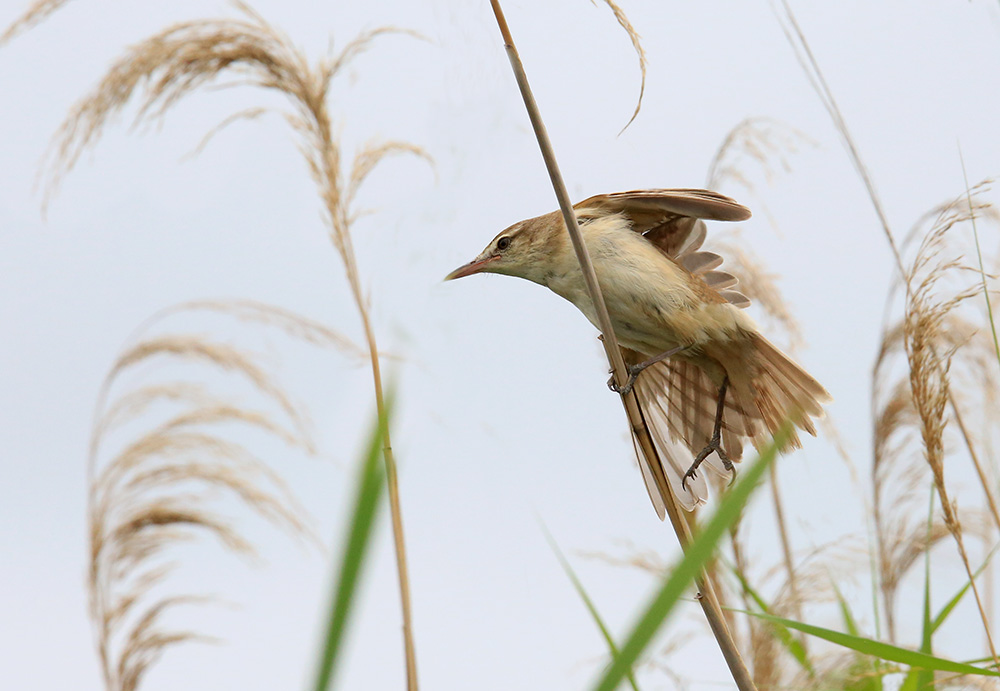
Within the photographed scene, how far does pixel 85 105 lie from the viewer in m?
2.48

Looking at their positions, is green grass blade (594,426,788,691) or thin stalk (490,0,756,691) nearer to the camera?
green grass blade (594,426,788,691)

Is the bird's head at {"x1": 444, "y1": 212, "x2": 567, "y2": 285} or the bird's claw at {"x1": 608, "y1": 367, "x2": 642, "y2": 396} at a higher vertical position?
the bird's head at {"x1": 444, "y1": 212, "x2": 567, "y2": 285}

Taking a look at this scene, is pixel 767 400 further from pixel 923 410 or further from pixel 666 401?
pixel 923 410

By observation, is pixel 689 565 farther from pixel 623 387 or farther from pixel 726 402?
pixel 726 402

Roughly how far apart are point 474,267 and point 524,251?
13 cm

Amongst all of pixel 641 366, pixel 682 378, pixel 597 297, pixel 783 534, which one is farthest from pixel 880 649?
pixel 783 534

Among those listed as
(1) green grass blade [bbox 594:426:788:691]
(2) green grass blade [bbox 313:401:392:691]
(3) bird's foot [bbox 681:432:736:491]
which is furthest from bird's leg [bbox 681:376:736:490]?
(2) green grass blade [bbox 313:401:392:691]

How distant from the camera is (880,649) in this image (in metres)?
1.15

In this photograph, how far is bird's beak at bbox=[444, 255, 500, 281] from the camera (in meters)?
2.02

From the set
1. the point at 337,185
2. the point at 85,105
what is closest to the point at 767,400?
the point at 337,185

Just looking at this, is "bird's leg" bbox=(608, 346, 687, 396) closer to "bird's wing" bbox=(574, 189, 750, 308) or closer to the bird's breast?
the bird's breast

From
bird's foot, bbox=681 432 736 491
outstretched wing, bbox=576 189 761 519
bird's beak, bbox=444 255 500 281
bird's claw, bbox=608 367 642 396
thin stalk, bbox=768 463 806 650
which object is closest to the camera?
bird's claw, bbox=608 367 642 396

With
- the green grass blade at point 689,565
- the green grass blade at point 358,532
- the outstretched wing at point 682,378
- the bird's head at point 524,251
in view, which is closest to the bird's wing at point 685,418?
the outstretched wing at point 682,378

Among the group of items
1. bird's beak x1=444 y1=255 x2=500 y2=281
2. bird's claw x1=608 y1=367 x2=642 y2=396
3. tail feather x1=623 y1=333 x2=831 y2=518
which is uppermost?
bird's beak x1=444 y1=255 x2=500 y2=281
